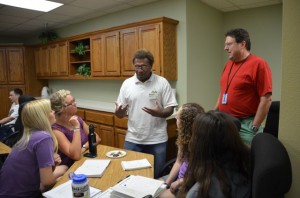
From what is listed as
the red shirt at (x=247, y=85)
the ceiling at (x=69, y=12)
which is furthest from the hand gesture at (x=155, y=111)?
the ceiling at (x=69, y=12)

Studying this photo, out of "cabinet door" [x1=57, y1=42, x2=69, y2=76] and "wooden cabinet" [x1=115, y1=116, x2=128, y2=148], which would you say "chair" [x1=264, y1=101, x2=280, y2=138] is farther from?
"cabinet door" [x1=57, y1=42, x2=69, y2=76]

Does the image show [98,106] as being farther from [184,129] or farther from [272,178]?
[272,178]

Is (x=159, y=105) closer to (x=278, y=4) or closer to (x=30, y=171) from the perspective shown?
(x=30, y=171)

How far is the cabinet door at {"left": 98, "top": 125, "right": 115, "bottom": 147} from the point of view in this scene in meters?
3.86

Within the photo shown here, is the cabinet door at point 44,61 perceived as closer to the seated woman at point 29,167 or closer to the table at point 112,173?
the table at point 112,173

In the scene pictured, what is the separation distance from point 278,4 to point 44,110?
11.9 feet

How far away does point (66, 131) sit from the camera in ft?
6.67

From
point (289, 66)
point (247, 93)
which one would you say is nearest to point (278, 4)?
point (247, 93)

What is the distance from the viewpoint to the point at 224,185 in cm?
103

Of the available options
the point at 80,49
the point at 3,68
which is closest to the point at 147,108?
the point at 80,49

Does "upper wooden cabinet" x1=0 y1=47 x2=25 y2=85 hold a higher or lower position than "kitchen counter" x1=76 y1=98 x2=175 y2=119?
higher

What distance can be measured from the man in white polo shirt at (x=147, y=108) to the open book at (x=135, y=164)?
50 cm

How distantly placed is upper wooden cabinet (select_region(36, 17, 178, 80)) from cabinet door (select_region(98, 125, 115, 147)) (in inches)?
33.5

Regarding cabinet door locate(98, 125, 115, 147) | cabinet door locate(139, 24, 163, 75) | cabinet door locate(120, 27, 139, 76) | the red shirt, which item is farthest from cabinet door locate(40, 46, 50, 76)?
the red shirt
